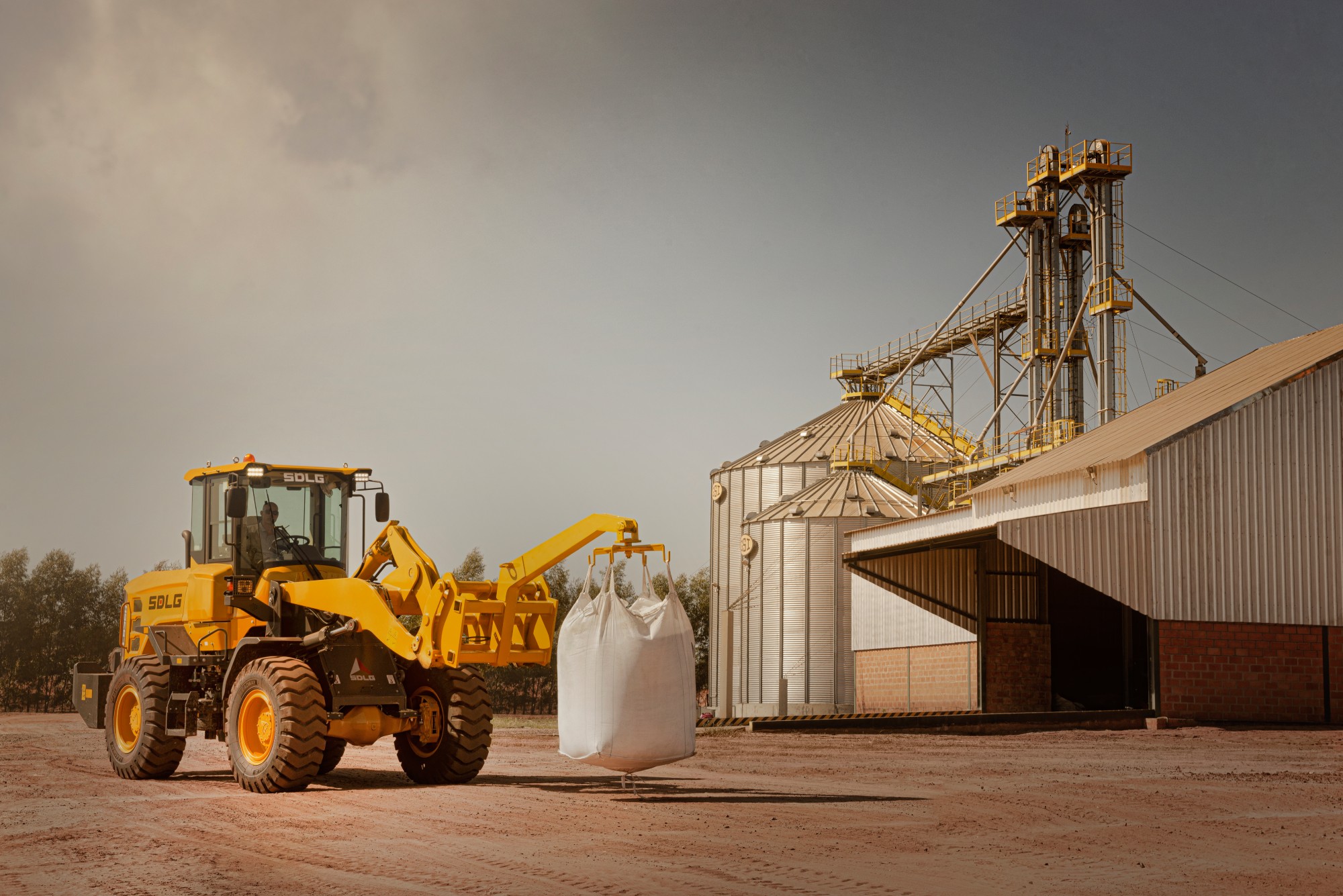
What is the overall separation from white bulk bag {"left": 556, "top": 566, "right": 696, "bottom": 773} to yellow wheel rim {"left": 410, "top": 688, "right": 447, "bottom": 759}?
2.45 meters

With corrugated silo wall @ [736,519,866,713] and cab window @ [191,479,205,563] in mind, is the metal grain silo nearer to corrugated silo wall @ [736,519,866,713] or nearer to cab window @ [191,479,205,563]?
corrugated silo wall @ [736,519,866,713]

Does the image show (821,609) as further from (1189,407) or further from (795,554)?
(1189,407)

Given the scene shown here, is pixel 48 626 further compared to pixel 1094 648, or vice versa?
pixel 48 626

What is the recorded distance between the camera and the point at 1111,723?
90.0ft

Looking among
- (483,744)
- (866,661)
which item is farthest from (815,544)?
(483,744)

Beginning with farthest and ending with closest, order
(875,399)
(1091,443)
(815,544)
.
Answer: (875,399) < (815,544) < (1091,443)

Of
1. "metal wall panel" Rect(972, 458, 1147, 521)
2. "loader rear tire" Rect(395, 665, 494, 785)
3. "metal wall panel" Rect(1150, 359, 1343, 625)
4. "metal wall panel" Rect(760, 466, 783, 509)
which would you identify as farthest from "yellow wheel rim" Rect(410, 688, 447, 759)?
"metal wall panel" Rect(760, 466, 783, 509)

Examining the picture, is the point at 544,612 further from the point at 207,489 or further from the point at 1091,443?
the point at 1091,443

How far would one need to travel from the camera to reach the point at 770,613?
1754 inches

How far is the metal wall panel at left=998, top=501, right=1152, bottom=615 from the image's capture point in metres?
27.2

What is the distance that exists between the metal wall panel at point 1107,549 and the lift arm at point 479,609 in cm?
1650

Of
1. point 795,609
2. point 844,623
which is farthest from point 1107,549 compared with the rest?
point 795,609

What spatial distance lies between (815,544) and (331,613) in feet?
98.6

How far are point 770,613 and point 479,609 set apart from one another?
3200 cm
